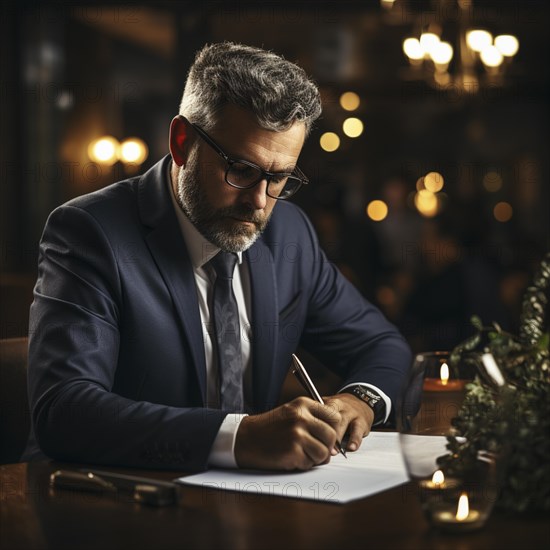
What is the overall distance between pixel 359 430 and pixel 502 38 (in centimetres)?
498

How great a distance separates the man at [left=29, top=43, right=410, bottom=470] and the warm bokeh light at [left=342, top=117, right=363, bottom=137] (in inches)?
368

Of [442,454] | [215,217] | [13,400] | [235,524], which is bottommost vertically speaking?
[13,400]


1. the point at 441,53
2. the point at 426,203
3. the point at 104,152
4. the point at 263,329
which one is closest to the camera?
the point at 263,329

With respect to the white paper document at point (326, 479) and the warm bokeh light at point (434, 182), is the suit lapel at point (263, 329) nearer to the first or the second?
the white paper document at point (326, 479)

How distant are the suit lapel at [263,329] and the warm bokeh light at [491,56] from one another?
425 cm

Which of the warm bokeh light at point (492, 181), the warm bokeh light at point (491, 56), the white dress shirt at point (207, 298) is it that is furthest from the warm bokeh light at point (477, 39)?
the warm bokeh light at point (492, 181)

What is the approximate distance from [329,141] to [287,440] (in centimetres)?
1005

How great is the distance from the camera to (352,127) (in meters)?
11.6

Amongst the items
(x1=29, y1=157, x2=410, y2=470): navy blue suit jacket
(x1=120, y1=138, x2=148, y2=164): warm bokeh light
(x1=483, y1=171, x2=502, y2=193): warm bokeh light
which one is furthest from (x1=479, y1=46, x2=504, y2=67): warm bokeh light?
(x1=483, y1=171, x2=502, y2=193): warm bokeh light

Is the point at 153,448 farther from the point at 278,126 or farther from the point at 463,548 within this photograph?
the point at 278,126

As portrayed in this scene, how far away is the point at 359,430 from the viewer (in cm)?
174

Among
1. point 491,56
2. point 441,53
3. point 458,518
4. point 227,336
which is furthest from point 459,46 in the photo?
point 458,518

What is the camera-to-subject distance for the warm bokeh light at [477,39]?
18.9 ft

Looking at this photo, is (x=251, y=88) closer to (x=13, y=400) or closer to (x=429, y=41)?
(x=13, y=400)
